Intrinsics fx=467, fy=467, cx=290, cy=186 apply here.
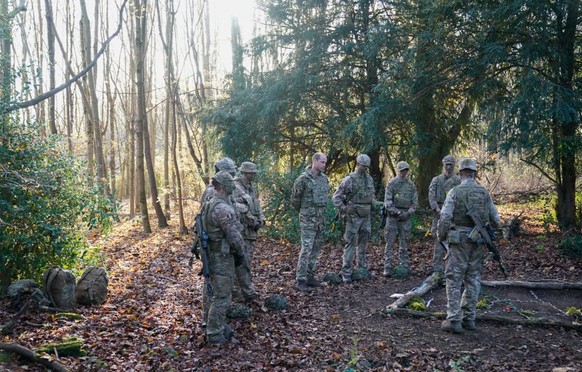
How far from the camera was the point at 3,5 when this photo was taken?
28.5 feet

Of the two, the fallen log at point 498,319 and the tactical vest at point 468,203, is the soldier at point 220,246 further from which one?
the tactical vest at point 468,203

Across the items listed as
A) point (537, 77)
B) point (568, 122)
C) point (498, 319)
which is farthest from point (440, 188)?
point (537, 77)

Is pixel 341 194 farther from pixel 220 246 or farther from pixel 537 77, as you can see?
pixel 537 77

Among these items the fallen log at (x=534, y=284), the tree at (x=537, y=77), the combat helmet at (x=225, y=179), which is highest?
the tree at (x=537, y=77)

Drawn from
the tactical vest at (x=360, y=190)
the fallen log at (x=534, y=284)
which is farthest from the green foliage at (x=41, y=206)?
the fallen log at (x=534, y=284)

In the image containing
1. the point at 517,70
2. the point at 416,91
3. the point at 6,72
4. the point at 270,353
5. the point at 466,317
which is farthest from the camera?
the point at 416,91

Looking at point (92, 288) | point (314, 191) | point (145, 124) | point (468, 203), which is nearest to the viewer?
point (468, 203)

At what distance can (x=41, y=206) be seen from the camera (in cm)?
758

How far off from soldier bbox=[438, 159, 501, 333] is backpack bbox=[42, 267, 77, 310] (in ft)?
18.2

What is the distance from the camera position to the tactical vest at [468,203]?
643 cm

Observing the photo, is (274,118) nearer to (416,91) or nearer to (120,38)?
(416,91)

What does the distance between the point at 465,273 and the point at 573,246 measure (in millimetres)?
5053

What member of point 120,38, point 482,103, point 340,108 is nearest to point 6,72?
point 340,108

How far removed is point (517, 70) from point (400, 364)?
8.81 meters
